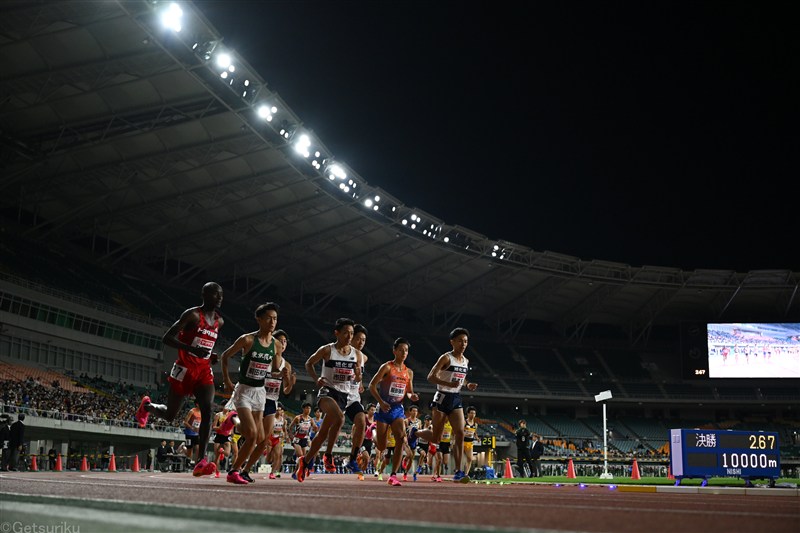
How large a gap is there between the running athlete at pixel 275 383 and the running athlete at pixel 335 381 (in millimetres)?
513

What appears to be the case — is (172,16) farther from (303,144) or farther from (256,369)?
(256,369)

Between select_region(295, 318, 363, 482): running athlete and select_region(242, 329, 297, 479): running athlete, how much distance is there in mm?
513

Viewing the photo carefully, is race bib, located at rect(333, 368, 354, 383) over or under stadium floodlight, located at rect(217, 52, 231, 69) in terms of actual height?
under

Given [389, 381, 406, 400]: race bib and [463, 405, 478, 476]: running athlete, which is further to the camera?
[463, 405, 478, 476]: running athlete

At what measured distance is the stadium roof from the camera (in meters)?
26.5

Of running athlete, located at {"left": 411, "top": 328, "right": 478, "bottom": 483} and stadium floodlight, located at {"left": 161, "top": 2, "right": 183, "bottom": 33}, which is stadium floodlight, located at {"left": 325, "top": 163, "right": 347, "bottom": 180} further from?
running athlete, located at {"left": 411, "top": 328, "right": 478, "bottom": 483}

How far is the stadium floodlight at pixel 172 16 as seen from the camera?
2439 centimetres

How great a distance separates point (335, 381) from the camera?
11.4m

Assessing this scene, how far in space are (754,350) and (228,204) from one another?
3642 cm

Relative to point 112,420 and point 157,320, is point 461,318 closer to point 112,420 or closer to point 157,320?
point 157,320

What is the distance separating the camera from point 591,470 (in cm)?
4666

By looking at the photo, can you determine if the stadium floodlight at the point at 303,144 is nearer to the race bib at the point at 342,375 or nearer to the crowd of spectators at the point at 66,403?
the crowd of spectators at the point at 66,403

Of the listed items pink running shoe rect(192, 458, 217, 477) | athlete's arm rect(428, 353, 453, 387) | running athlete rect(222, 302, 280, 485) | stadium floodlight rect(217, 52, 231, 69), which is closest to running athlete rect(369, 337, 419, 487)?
athlete's arm rect(428, 353, 453, 387)

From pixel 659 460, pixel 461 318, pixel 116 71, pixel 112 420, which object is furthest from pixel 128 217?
pixel 659 460
